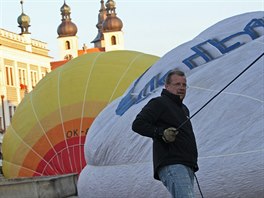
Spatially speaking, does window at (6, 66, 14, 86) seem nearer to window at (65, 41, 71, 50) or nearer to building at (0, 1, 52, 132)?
building at (0, 1, 52, 132)

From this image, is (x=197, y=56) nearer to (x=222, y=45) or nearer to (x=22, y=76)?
(x=222, y=45)

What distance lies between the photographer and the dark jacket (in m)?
4.99

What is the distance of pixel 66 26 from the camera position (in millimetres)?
108750

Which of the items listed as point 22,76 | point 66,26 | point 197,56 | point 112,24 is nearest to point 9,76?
point 22,76

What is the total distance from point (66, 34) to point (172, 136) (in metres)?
105

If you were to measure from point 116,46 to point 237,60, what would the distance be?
96.2m

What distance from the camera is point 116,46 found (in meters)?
104

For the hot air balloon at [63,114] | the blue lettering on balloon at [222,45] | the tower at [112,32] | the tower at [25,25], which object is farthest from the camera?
the tower at [112,32]

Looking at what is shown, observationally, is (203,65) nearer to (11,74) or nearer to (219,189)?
(219,189)

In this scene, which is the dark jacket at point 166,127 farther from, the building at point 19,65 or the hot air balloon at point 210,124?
the building at point 19,65

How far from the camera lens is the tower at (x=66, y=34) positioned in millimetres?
107938

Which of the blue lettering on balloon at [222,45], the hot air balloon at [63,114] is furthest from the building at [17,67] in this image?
the blue lettering on balloon at [222,45]

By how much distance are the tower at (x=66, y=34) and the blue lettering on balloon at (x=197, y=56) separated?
98.5 meters

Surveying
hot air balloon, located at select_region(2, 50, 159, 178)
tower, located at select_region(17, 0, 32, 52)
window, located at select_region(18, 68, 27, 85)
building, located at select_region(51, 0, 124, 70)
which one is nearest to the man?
hot air balloon, located at select_region(2, 50, 159, 178)
